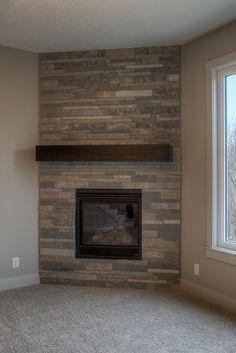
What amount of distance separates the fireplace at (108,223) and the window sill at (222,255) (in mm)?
803

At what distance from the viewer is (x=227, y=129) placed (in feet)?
11.3

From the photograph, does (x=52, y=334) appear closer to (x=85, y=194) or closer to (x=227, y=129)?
(x=85, y=194)

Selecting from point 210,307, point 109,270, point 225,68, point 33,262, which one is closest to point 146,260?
point 109,270

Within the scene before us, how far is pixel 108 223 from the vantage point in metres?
4.07

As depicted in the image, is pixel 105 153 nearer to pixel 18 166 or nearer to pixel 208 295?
pixel 18 166

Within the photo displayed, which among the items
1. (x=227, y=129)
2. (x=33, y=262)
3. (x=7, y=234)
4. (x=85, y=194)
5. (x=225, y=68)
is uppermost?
(x=225, y=68)

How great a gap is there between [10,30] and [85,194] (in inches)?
72.4

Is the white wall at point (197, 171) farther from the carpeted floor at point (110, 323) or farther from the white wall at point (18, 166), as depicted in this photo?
the white wall at point (18, 166)

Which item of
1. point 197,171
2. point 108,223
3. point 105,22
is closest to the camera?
point 105,22

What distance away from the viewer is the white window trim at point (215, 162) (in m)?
3.48

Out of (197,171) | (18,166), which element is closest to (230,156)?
(197,171)

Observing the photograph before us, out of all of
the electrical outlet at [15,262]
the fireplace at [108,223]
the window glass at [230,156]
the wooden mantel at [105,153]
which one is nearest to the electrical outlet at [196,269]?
the window glass at [230,156]

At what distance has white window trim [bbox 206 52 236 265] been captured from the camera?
348 centimetres

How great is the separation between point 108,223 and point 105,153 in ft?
2.76
